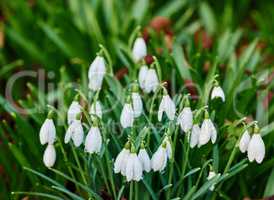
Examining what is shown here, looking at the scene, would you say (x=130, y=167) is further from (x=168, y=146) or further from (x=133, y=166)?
(x=168, y=146)

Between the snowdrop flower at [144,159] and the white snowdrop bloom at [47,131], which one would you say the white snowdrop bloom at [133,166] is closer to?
the snowdrop flower at [144,159]

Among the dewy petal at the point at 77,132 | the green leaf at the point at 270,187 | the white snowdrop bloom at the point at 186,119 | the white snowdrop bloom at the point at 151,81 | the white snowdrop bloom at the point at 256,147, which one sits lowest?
the green leaf at the point at 270,187

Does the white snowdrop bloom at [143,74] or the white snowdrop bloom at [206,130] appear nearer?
the white snowdrop bloom at [206,130]

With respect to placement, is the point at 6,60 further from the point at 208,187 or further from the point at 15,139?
the point at 208,187

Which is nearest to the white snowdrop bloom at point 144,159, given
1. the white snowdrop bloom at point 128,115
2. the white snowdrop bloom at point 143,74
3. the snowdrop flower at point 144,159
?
the snowdrop flower at point 144,159

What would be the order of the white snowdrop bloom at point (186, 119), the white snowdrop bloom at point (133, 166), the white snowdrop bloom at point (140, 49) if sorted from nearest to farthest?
1. the white snowdrop bloom at point (133, 166)
2. the white snowdrop bloom at point (186, 119)
3. the white snowdrop bloom at point (140, 49)

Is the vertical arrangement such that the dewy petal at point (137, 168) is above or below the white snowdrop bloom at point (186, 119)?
below

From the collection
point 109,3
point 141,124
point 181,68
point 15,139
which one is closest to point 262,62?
point 181,68

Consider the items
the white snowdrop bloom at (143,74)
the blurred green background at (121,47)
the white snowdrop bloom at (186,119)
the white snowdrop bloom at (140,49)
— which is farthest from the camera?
the blurred green background at (121,47)
